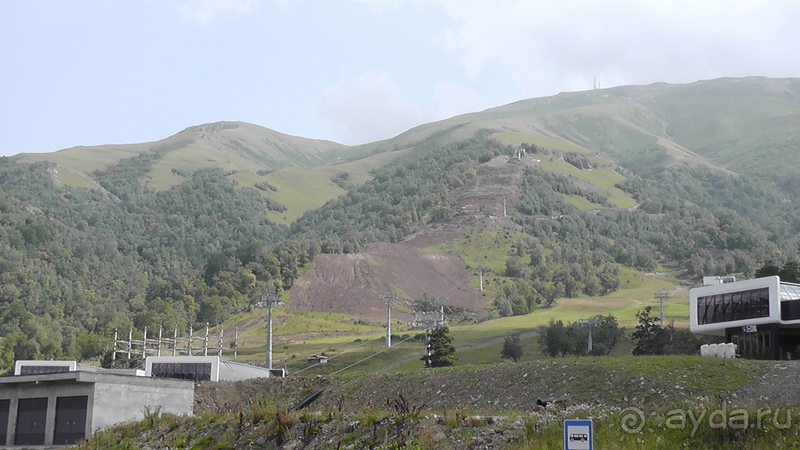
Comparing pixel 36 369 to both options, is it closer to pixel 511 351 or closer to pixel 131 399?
pixel 131 399

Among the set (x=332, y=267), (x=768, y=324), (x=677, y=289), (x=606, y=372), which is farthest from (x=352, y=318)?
(x=606, y=372)

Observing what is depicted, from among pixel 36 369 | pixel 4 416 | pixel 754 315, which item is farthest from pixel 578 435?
pixel 36 369

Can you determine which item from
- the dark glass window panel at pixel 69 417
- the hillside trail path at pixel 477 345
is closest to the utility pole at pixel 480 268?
the hillside trail path at pixel 477 345

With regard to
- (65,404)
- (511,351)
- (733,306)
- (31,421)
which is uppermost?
(733,306)

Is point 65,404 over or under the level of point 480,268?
under

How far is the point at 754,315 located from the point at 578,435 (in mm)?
50456

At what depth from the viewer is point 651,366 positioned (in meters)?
42.0

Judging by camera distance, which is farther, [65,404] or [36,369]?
[36,369]

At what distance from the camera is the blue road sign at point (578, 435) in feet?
42.1

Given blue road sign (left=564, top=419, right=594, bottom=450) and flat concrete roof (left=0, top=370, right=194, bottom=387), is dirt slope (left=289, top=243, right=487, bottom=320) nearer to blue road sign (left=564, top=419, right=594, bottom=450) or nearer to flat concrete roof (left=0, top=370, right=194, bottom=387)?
flat concrete roof (left=0, top=370, right=194, bottom=387)

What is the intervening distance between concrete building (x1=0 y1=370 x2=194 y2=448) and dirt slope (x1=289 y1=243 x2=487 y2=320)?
98.4 meters

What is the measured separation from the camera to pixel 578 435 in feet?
42.5

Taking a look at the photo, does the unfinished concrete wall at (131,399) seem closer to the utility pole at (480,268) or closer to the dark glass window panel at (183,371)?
the dark glass window panel at (183,371)

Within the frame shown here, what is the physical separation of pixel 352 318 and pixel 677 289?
64346 mm
